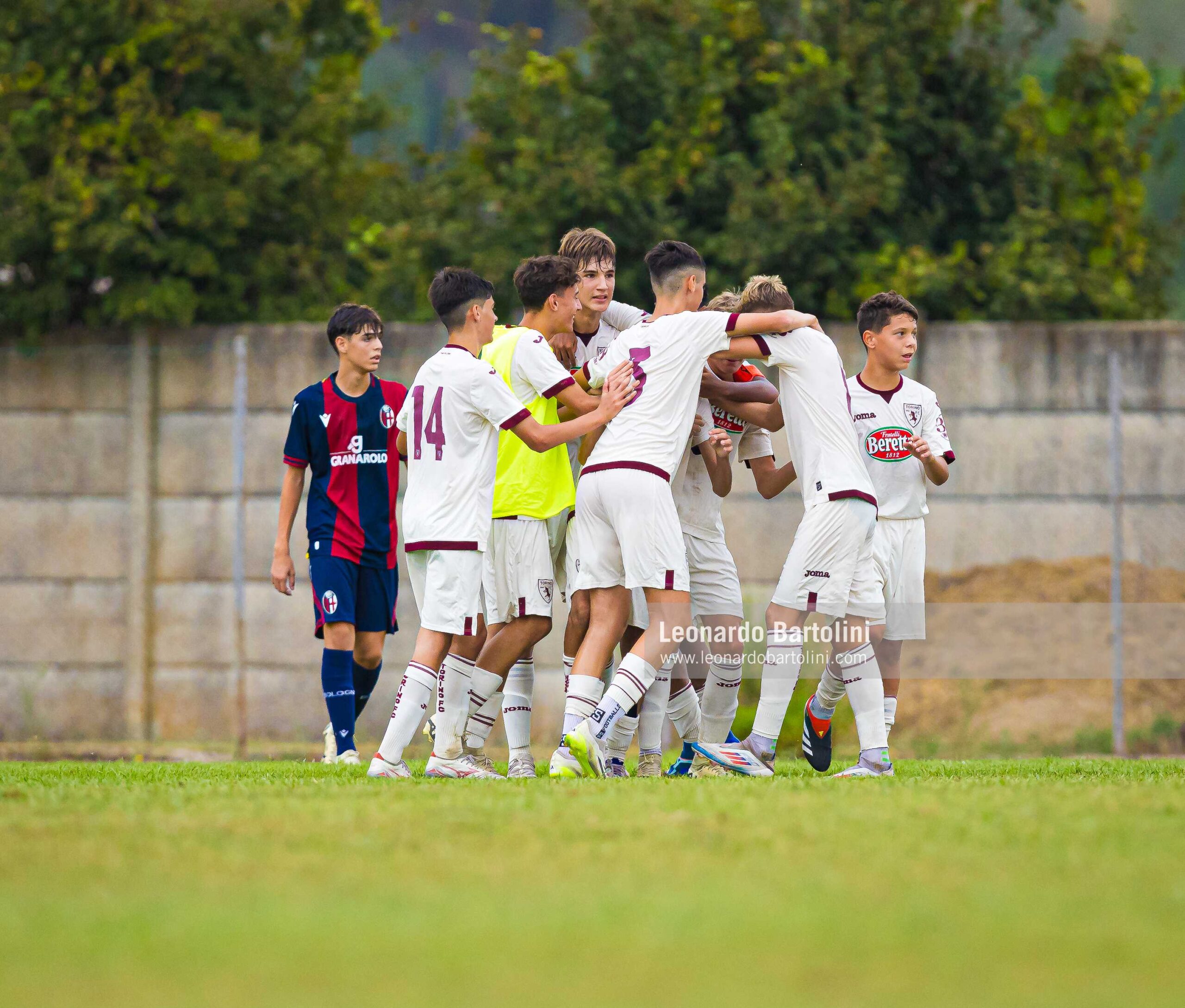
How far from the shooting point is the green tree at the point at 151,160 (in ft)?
34.3

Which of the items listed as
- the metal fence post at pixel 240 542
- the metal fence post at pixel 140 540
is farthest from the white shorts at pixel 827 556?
the metal fence post at pixel 140 540

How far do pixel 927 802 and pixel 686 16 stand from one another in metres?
8.13

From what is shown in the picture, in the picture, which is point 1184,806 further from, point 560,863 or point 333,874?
point 333,874

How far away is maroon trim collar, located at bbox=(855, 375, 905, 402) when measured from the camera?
23.6ft

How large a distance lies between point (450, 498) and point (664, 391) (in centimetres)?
99

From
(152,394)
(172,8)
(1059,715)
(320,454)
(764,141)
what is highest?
(172,8)

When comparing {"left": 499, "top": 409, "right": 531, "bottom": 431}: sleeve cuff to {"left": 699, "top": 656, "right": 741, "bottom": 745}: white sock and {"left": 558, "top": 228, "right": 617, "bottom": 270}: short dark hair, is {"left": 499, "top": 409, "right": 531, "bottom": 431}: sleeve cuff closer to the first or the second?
{"left": 558, "top": 228, "right": 617, "bottom": 270}: short dark hair

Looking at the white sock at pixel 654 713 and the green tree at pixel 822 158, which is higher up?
the green tree at pixel 822 158

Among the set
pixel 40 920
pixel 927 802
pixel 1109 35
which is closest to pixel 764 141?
pixel 1109 35

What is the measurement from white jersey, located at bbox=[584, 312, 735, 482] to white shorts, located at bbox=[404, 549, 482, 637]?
64 cm

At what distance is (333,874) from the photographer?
363cm

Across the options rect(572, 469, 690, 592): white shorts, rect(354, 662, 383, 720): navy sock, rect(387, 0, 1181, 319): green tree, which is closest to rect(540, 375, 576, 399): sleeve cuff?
rect(572, 469, 690, 592): white shorts

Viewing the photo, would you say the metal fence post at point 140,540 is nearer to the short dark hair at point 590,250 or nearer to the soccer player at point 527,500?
the soccer player at point 527,500

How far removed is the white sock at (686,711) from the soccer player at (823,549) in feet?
1.94
